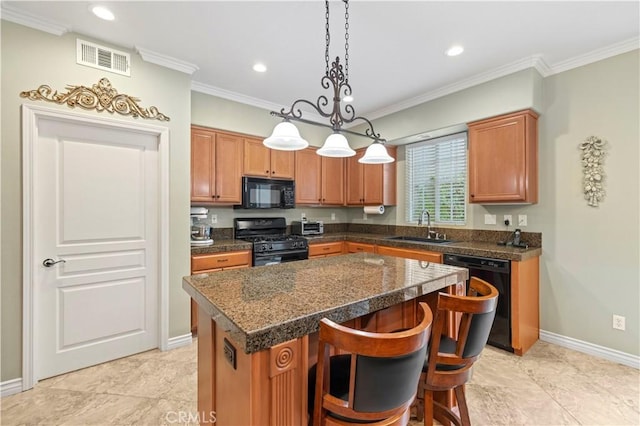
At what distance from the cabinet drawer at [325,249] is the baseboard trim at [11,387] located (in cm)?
286

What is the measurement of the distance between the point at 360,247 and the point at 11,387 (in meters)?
3.54

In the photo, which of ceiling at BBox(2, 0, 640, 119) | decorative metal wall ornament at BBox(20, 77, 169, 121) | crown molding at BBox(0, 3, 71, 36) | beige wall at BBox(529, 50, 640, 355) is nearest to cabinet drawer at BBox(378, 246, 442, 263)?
beige wall at BBox(529, 50, 640, 355)

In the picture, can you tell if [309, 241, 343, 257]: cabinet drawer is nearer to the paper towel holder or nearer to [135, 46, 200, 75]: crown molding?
the paper towel holder

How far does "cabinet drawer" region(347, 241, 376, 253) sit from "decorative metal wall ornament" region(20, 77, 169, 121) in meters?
2.83

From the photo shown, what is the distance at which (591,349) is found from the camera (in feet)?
8.83

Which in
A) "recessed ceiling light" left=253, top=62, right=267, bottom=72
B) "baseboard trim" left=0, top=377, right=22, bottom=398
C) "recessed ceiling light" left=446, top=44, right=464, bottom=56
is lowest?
"baseboard trim" left=0, top=377, right=22, bottom=398

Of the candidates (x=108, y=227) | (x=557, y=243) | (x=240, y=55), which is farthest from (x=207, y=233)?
(x=557, y=243)

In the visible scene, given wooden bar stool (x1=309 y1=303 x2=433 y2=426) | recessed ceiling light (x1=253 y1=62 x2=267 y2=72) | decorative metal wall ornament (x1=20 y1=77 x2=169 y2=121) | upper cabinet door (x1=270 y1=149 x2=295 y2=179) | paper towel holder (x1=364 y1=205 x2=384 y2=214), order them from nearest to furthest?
wooden bar stool (x1=309 y1=303 x2=433 y2=426), decorative metal wall ornament (x1=20 y1=77 x2=169 y2=121), recessed ceiling light (x1=253 y1=62 x2=267 y2=72), upper cabinet door (x1=270 y1=149 x2=295 y2=179), paper towel holder (x1=364 y1=205 x2=384 y2=214)

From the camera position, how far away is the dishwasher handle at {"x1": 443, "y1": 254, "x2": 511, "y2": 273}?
268 cm

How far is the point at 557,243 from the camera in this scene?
9.52 ft

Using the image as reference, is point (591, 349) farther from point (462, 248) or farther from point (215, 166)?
point (215, 166)

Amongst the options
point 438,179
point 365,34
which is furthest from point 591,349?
point 365,34

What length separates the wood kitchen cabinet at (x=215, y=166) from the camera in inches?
133

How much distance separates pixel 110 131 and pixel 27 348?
1.82 metres
